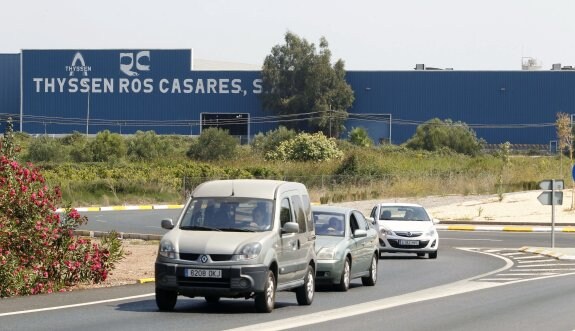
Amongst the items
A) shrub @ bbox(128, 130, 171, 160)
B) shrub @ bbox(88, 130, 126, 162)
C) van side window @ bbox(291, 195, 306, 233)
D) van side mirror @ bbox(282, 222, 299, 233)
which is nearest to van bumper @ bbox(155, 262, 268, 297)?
van side mirror @ bbox(282, 222, 299, 233)

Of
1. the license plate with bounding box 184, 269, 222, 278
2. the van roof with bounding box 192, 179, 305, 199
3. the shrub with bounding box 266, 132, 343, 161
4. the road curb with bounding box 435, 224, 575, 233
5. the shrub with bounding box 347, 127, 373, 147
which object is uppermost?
the shrub with bounding box 347, 127, 373, 147

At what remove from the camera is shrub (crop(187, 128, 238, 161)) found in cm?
9650

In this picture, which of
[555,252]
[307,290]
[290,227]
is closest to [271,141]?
[555,252]

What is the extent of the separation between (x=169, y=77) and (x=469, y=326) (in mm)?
102586

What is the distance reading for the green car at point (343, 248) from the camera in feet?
70.4

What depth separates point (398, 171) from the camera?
82.2 meters

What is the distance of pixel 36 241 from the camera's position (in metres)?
21.3

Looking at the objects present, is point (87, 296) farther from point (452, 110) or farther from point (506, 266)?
point (452, 110)

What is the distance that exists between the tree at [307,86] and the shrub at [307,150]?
2129 cm

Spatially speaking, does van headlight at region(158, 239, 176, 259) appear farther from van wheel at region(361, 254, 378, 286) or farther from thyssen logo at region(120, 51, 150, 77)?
thyssen logo at region(120, 51, 150, 77)

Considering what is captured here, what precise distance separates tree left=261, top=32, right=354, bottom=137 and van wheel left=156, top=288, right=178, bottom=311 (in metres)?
99.0

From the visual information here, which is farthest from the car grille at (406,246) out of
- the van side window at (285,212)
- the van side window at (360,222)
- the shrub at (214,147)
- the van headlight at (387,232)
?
the shrub at (214,147)

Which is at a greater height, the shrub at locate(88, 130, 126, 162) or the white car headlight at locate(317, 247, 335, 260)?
the shrub at locate(88, 130, 126, 162)

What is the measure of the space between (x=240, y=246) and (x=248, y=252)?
13 cm
